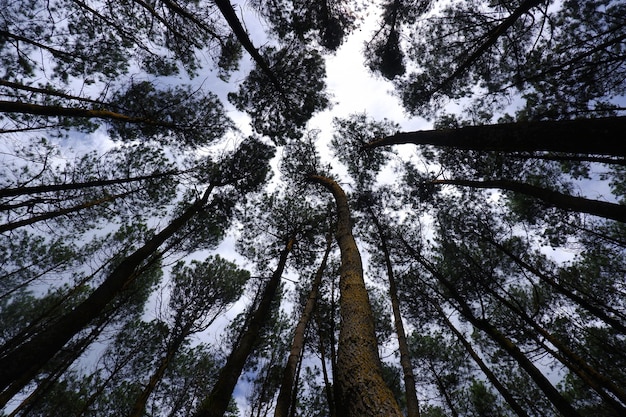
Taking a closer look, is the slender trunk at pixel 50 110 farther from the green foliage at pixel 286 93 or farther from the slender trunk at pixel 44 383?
the slender trunk at pixel 44 383

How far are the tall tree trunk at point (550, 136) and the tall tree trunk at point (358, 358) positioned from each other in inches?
103

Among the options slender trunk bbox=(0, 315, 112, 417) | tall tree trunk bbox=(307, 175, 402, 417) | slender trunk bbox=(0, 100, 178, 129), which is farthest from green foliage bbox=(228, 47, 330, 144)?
slender trunk bbox=(0, 315, 112, 417)

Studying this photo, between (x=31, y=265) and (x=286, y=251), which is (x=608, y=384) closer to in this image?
(x=286, y=251)

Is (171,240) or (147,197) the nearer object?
(147,197)

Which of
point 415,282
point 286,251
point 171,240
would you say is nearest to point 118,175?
point 171,240

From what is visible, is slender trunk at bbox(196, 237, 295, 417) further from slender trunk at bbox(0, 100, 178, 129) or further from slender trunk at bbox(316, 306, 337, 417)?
slender trunk at bbox(0, 100, 178, 129)

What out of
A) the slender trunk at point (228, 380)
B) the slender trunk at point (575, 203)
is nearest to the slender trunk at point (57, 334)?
the slender trunk at point (228, 380)

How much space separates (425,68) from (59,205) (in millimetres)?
11278

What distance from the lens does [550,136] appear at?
2436mm

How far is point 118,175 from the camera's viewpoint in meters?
7.51

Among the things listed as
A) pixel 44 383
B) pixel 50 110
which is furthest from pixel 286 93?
pixel 44 383

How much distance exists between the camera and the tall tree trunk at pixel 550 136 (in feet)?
6.62

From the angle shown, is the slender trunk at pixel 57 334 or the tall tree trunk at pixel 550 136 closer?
the tall tree trunk at pixel 550 136

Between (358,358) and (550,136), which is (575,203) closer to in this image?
(550,136)
